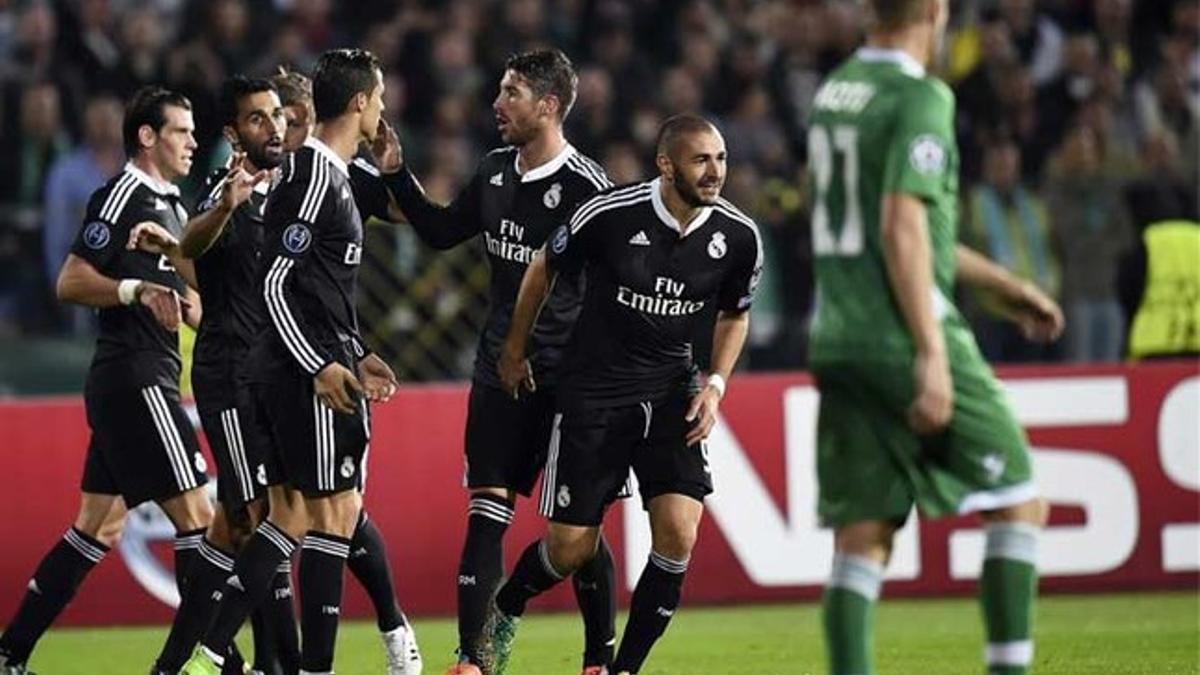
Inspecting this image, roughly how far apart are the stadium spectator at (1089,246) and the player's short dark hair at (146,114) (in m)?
8.41

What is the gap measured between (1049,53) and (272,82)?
10858 millimetres

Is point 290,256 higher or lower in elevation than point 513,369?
higher

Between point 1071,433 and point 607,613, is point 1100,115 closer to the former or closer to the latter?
point 1071,433

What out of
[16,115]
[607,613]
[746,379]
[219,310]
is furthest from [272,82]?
[16,115]

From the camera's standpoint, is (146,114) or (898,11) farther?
(146,114)

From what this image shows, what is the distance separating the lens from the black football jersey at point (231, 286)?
10.1 meters

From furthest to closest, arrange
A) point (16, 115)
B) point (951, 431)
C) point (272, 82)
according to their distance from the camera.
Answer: point (16, 115), point (272, 82), point (951, 431)

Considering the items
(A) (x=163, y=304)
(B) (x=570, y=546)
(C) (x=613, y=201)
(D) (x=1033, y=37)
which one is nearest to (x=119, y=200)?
(A) (x=163, y=304)

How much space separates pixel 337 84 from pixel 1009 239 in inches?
348

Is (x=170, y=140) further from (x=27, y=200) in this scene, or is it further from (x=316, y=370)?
(x=27, y=200)

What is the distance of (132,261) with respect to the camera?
34.3 feet

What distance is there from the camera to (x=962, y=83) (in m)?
19.2

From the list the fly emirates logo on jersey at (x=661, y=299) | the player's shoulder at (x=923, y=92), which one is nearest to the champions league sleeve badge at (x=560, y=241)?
the fly emirates logo on jersey at (x=661, y=299)

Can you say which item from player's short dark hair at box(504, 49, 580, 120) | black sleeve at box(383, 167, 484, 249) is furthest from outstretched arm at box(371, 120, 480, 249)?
player's short dark hair at box(504, 49, 580, 120)
